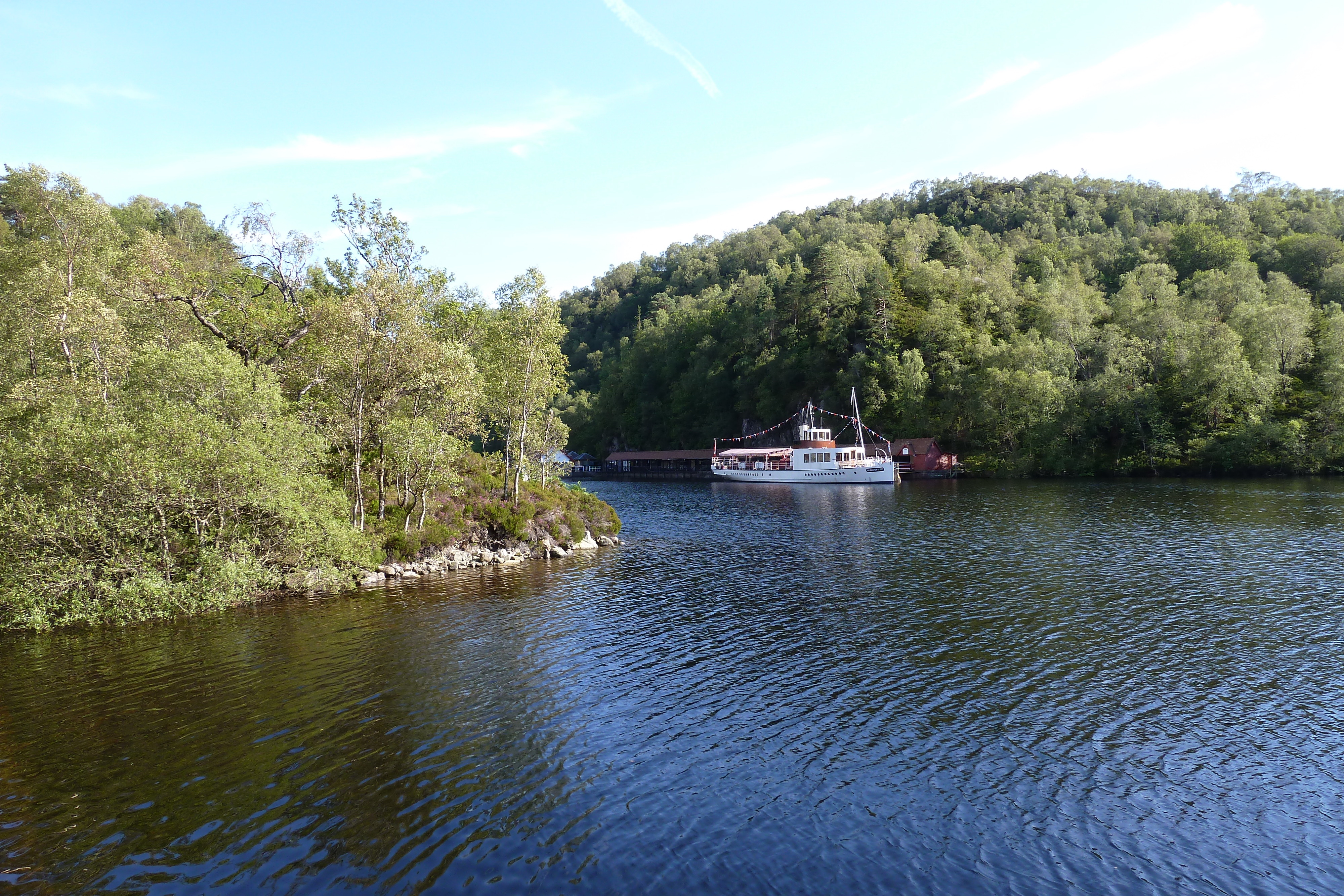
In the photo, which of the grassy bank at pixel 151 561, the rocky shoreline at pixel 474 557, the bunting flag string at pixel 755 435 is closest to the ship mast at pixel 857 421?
the bunting flag string at pixel 755 435

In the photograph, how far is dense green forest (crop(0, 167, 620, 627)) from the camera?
2511cm

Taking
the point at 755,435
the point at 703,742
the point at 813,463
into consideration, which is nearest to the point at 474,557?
the point at 703,742

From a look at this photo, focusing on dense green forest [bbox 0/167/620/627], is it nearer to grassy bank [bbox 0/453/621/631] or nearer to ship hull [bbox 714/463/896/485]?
grassy bank [bbox 0/453/621/631]

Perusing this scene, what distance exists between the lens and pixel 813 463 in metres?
102

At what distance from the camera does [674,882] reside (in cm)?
1080

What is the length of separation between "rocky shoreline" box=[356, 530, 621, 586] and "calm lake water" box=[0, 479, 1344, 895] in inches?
172

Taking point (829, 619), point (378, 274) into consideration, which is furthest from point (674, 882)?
point (378, 274)

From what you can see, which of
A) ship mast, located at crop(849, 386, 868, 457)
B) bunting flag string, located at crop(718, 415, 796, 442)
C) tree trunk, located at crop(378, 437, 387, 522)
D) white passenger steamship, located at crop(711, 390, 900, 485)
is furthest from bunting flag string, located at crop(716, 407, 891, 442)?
tree trunk, located at crop(378, 437, 387, 522)

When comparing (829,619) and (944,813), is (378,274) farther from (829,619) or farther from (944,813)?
(944,813)

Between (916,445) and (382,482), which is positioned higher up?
(382,482)

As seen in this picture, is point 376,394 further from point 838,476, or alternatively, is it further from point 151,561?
point 838,476

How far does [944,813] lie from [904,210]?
672ft

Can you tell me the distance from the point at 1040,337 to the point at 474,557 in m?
98.0

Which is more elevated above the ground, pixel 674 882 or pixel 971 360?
pixel 971 360
